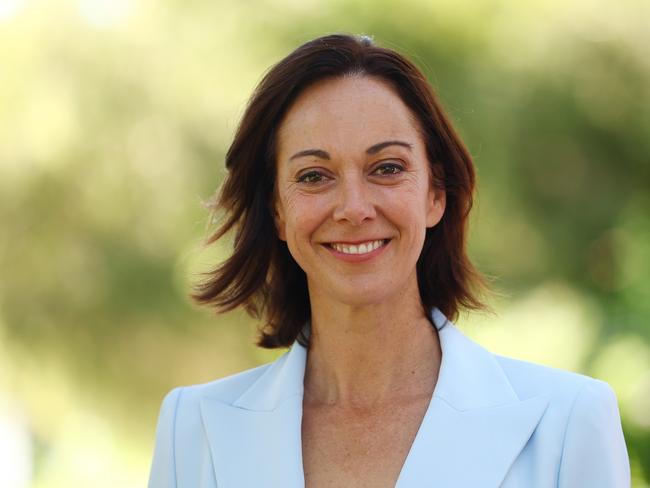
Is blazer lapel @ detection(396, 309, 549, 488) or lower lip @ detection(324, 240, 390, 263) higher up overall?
lower lip @ detection(324, 240, 390, 263)

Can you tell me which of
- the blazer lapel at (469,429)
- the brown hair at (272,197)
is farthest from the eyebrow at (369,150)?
the blazer lapel at (469,429)

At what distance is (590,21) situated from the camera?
7.04 m

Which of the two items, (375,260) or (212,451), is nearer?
(375,260)

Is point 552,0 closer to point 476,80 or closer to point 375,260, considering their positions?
point 476,80

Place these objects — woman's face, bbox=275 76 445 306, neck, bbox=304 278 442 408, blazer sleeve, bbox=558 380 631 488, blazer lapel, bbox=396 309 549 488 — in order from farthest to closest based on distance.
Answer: neck, bbox=304 278 442 408 < woman's face, bbox=275 76 445 306 < blazer lapel, bbox=396 309 549 488 < blazer sleeve, bbox=558 380 631 488

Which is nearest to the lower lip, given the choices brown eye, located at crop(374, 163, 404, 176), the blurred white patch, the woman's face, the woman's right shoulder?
the woman's face

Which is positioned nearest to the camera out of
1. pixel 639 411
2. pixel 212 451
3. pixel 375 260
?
pixel 375 260

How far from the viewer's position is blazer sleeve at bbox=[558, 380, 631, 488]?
2469 millimetres

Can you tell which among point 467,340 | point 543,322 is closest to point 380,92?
point 467,340

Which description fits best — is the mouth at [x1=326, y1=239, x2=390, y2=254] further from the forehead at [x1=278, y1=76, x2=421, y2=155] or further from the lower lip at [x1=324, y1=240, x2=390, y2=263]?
the forehead at [x1=278, y1=76, x2=421, y2=155]

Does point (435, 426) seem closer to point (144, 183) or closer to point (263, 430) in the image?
point (263, 430)

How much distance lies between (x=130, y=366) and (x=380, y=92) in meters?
4.40

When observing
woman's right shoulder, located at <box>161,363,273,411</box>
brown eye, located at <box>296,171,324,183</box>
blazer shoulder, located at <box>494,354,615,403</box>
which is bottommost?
blazer shoulder, located at <box>494,354,615,403</box>

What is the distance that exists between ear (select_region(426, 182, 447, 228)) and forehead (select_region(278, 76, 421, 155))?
165 mm
